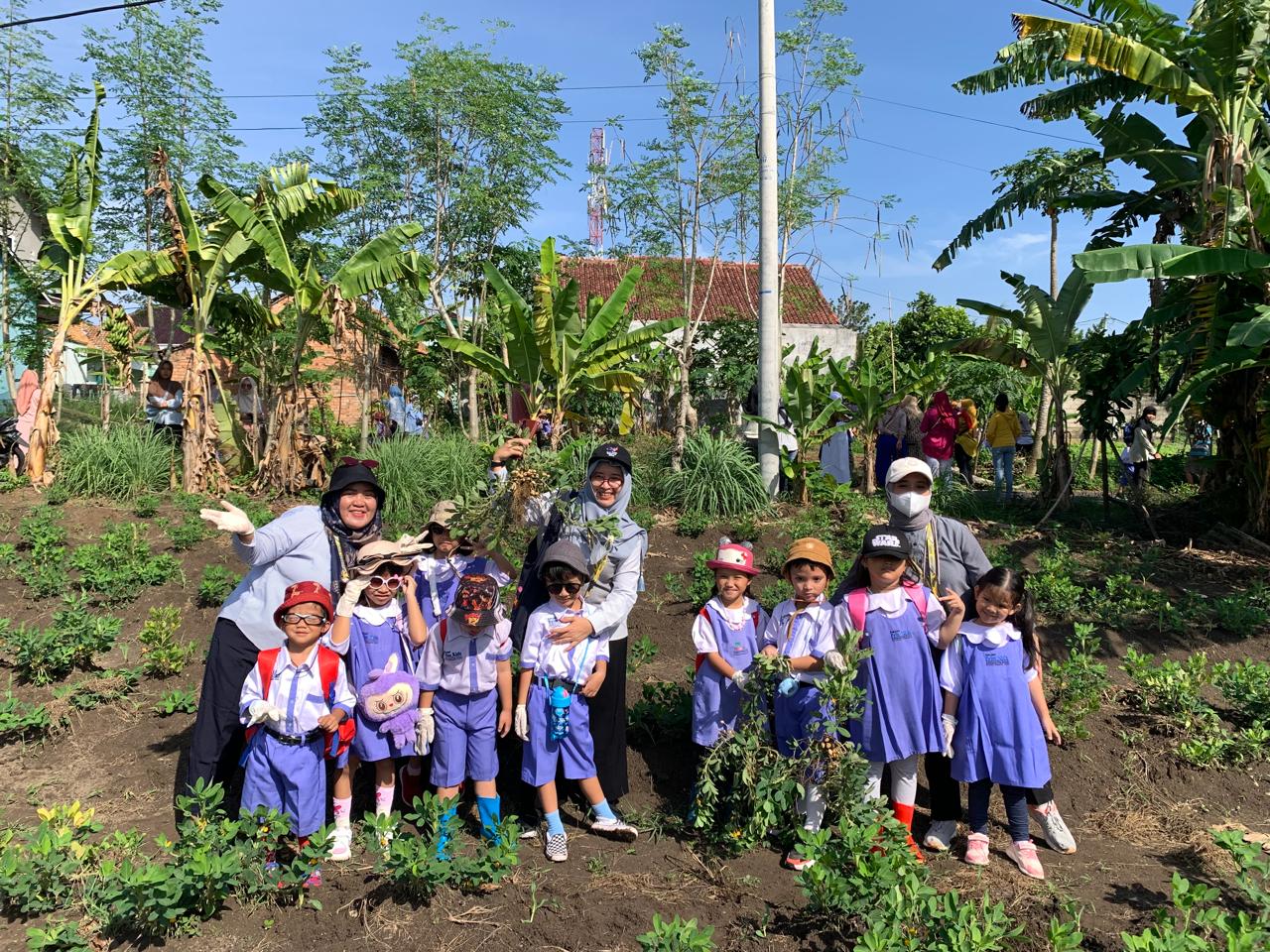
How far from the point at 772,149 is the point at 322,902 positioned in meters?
8.09

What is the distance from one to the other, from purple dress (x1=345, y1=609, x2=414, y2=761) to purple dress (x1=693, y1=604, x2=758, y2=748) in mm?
1392

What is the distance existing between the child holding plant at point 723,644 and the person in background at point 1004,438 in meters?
8.39

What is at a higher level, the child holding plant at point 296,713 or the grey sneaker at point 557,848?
the child holding plant at point 296,713

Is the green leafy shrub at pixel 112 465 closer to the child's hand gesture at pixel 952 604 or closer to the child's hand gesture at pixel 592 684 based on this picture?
the child's hand gesture at pixel 592 684

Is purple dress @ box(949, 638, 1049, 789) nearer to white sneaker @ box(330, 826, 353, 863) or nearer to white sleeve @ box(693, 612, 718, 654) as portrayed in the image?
white sleeve @ box(693, 612, 718, 654)

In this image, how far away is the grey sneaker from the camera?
3666 mm

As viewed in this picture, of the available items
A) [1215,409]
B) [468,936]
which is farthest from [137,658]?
[1215,409]

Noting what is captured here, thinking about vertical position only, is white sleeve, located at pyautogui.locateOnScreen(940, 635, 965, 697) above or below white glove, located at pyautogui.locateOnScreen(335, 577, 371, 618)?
below

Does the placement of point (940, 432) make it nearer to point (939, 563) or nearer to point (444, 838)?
point (939, 563)

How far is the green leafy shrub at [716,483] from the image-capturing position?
9102 millimetres

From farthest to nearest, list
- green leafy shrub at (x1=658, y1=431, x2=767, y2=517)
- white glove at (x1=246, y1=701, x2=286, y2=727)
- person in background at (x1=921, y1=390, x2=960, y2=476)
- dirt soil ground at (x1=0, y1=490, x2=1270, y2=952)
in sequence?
person in background at (x1=921, y1=390, x2=960, y2=476) → green leafy shrub at (x1=658, y1=431, x2=767, y2=517) → white glove at (x1=246, y1=701, x2=286, y2=727) → dirt soil ground at (x1=0, y1=490, x2=1270, y2=952)

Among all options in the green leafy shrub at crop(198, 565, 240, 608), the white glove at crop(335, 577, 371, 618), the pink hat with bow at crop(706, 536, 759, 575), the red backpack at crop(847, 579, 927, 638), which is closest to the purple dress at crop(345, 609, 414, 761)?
the white glove at crop(335, 577, 371, 618)

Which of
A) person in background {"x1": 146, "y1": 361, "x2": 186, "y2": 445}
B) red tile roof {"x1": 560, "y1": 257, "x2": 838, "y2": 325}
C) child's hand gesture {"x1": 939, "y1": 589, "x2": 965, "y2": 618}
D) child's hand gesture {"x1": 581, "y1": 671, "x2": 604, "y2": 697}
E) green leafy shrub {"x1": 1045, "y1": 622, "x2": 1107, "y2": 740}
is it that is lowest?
green leafy shrub {"x1": 1045, "y1": 622, "x2": 1107, "y2": 740}

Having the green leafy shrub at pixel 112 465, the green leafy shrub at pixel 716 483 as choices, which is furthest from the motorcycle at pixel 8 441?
the green leafy shrub at pixel 716 483
